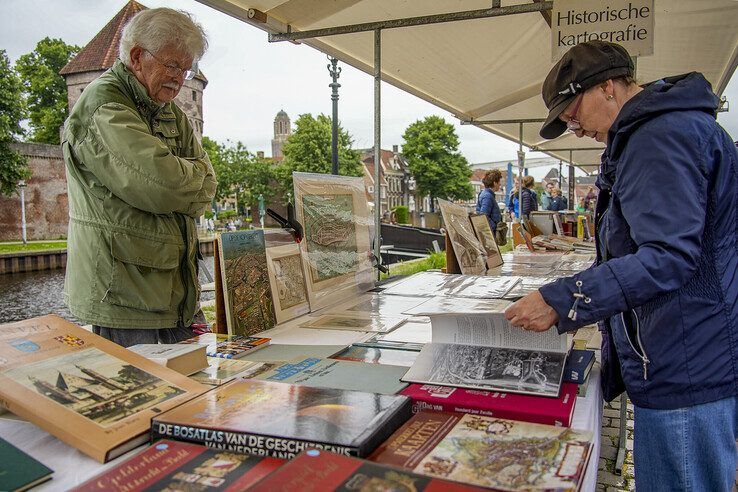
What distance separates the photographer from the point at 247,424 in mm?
984

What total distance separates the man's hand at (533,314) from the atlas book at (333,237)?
1174 millimetres

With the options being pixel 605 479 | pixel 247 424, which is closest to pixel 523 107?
pixel 605 479

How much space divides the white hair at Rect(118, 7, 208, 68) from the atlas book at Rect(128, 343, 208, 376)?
1017 millimetres

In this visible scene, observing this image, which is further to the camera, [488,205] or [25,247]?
[25,247]

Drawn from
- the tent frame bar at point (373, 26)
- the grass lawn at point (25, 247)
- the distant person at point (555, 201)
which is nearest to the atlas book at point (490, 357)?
the tent frame bar at point (373, 26)

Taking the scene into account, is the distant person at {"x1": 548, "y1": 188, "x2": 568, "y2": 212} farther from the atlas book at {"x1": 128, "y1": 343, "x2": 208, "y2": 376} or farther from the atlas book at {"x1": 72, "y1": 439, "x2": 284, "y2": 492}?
the atlas book at {"x1": 72, "y1": 439, "x2": 284, "y2": 492}

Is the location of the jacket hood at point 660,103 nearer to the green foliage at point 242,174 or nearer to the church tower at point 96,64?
the church tower at point 96,64

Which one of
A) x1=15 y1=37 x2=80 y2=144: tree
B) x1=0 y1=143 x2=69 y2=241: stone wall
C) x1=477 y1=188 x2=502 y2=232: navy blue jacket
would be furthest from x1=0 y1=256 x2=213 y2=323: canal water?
x1=15 y1=37 x2=80 y2=144: tree

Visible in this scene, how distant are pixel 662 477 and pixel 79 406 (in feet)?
4.43

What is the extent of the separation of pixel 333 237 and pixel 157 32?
3.58 feet

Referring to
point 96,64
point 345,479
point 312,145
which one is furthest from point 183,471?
point 312,145

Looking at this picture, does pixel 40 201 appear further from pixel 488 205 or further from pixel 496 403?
pixel 496 403

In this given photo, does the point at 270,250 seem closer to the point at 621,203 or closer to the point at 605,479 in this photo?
the point at 621,203

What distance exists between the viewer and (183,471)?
2.82ft
